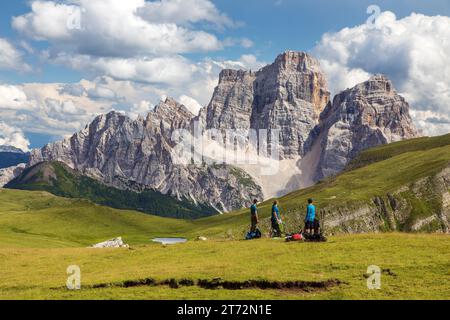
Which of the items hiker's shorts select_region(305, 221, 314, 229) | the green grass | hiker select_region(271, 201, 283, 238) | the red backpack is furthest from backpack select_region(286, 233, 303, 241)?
hiker select_region(271, 201, 283, 238)

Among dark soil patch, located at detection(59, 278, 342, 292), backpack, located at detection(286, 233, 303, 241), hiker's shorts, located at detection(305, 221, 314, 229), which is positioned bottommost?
dark soil patch, located at detection(59, 278, 342, 292)

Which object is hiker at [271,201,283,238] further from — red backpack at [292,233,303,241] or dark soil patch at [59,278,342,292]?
dark soil patch at [59,278,342,292]

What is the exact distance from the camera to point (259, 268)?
155 feet

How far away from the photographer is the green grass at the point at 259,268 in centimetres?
3938

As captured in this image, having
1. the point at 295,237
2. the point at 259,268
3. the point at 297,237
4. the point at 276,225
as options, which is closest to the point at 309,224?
the point at 297,237

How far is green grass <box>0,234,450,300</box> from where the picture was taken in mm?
39375

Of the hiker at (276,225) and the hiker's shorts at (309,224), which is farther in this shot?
the hiker at (276,225)

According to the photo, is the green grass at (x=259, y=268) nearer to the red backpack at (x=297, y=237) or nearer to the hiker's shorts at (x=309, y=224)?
the red backpack at (x=297, y=237)

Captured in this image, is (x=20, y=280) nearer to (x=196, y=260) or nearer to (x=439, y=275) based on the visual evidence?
(x=196, y=260)

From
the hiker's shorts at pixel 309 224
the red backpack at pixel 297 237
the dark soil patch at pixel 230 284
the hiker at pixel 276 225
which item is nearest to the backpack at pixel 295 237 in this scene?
the red backpack at pixel 297 237

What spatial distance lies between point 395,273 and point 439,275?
12.0ft

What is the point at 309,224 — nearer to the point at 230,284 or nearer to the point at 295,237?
the point at 295,237

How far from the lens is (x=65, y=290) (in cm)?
4609
